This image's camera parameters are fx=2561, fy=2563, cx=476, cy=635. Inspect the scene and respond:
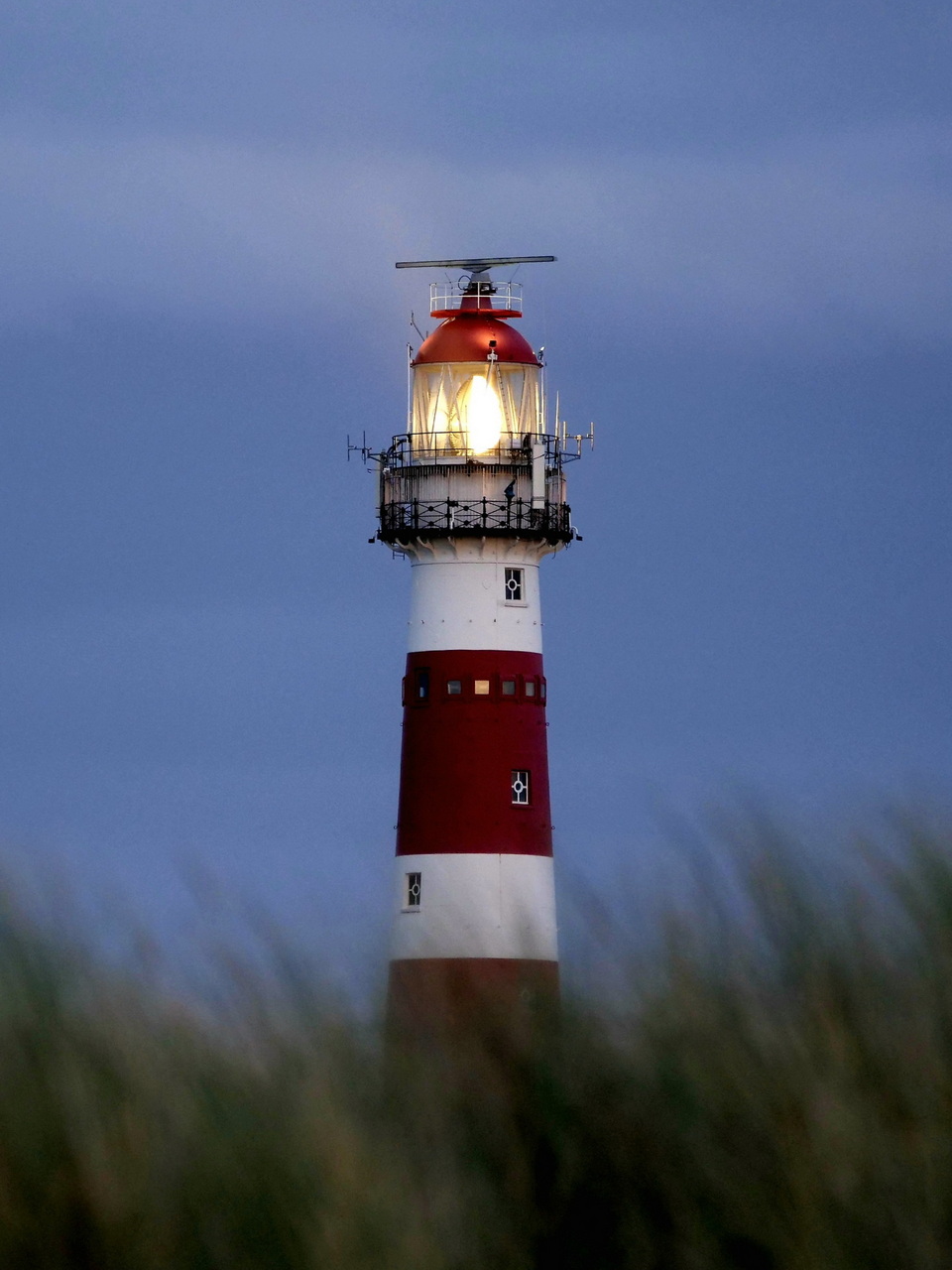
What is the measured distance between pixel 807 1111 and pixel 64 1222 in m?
2.77

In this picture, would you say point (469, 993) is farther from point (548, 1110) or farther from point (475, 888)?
point (475, 888)

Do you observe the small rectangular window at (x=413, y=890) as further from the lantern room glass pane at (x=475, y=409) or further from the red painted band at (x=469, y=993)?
the red painted band at (x=469, y=993)

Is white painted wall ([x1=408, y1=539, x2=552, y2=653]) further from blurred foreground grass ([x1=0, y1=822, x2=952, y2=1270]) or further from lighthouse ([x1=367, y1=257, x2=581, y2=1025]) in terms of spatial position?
blurred foreground grass ([x1=0, y1=822, x2=952, y2=1270])

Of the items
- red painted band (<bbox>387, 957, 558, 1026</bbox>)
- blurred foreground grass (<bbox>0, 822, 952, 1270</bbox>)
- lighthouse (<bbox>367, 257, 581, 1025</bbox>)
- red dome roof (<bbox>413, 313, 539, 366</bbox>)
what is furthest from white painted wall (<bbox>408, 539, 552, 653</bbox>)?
blurred foreground grass (<bbox>0, 822, 952, 1270</bbox>)

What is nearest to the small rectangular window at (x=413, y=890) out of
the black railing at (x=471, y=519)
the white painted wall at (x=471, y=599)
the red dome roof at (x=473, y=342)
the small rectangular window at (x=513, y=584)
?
the white painted wall at (x=471, y=599)

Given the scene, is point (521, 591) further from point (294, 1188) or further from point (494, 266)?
point (294, 1188)

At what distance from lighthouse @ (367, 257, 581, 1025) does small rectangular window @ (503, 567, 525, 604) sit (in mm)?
17

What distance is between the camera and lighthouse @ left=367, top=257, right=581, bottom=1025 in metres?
29.1

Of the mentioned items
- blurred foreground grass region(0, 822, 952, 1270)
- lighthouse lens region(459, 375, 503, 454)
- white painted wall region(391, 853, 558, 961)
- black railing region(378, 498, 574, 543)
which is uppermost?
lighthouse lens region(459, 375, 503, 454)

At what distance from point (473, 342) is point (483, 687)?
4257mm

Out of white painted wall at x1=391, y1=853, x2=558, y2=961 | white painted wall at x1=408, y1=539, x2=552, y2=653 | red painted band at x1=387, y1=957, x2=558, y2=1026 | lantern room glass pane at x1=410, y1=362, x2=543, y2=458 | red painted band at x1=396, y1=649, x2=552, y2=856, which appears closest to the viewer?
red painted band at x1=387, y1=957, x2=558, y2=1026

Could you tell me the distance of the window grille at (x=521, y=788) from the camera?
2927 cm

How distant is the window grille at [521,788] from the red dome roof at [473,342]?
16.4 ft

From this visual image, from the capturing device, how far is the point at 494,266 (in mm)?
31859
